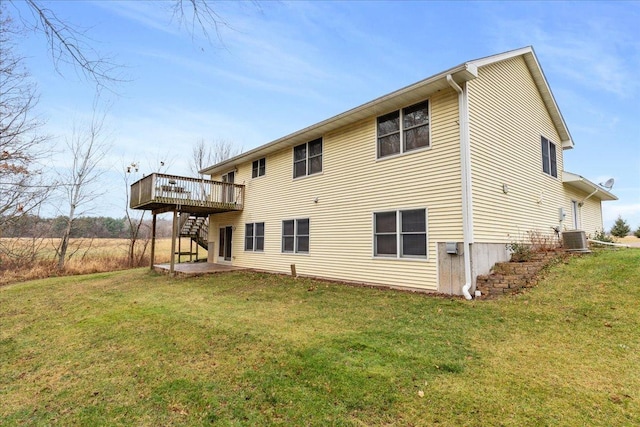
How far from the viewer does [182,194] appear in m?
13.2

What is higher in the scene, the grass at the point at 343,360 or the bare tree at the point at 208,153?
the bare tree at the point at 208,153

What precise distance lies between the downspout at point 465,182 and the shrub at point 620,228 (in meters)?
20.0

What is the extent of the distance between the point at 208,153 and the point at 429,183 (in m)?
24.5

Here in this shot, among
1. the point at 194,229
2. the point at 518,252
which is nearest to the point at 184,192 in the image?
the point at 194,229

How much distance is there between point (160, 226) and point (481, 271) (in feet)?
117

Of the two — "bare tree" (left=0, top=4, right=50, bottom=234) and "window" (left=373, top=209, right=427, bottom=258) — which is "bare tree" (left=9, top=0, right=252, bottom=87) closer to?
"bare tree" (left=0, top=4, right=50, bottom=234)

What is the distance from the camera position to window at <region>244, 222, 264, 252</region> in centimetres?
1411

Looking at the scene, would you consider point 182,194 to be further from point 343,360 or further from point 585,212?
point 585,212

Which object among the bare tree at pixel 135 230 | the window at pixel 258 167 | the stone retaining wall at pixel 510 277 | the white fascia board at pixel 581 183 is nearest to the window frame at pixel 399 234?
the stone retaining wall at pixel 510 277

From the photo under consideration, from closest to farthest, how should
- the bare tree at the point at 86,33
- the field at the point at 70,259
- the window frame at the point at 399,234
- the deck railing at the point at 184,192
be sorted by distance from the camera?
the bare tree at the point at 86,33 → the window frame at the point at 399,234 → the deck railing at the point at 184,192 → the field at the point at 70,259

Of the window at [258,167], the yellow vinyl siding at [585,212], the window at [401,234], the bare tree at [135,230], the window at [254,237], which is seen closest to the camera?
the window at [401,234]

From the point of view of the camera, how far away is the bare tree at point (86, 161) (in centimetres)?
1898

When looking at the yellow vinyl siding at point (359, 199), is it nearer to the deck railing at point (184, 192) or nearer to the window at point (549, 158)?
the deck railing at point (184, 192)

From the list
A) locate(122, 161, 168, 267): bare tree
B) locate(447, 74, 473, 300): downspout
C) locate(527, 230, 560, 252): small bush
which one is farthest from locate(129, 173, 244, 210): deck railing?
locate(527, 230, 560, 252): small bush
